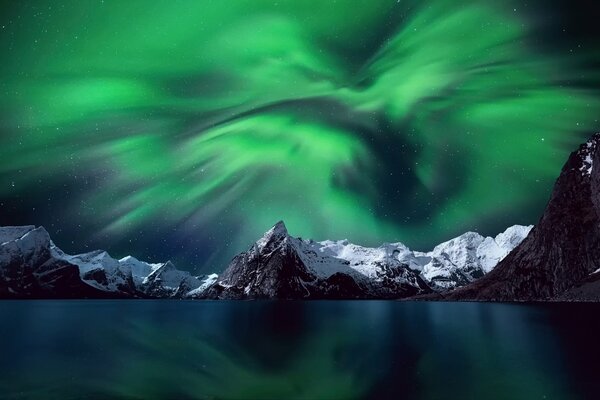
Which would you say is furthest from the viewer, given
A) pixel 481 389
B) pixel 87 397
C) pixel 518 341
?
pixel 518 341

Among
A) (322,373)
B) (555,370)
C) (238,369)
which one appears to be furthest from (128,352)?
(555,370)

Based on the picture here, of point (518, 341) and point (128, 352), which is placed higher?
point (128, 352)

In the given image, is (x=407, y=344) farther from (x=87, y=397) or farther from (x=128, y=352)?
(x=87, y=397)

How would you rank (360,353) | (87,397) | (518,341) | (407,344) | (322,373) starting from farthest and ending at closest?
(518,341), (407,344), (360,353), (322,373), (87,397)

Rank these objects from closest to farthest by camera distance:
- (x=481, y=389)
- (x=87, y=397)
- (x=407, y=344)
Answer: (x=87, y=397), (x=481, y=389), (x=407, y=344)

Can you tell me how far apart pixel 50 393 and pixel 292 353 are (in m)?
28.7

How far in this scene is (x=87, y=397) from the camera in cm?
3058

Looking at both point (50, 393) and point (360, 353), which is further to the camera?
point (360, 353)

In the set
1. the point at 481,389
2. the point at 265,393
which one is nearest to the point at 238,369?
the point at 265,393

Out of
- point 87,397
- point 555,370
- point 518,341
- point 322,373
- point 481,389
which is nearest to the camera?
point 87,397

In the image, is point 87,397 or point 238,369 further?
point 238,369

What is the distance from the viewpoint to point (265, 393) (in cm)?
3181

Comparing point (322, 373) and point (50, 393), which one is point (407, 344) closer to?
point (322, 373)

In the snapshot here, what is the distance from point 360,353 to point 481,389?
Answer: 21.1 m
